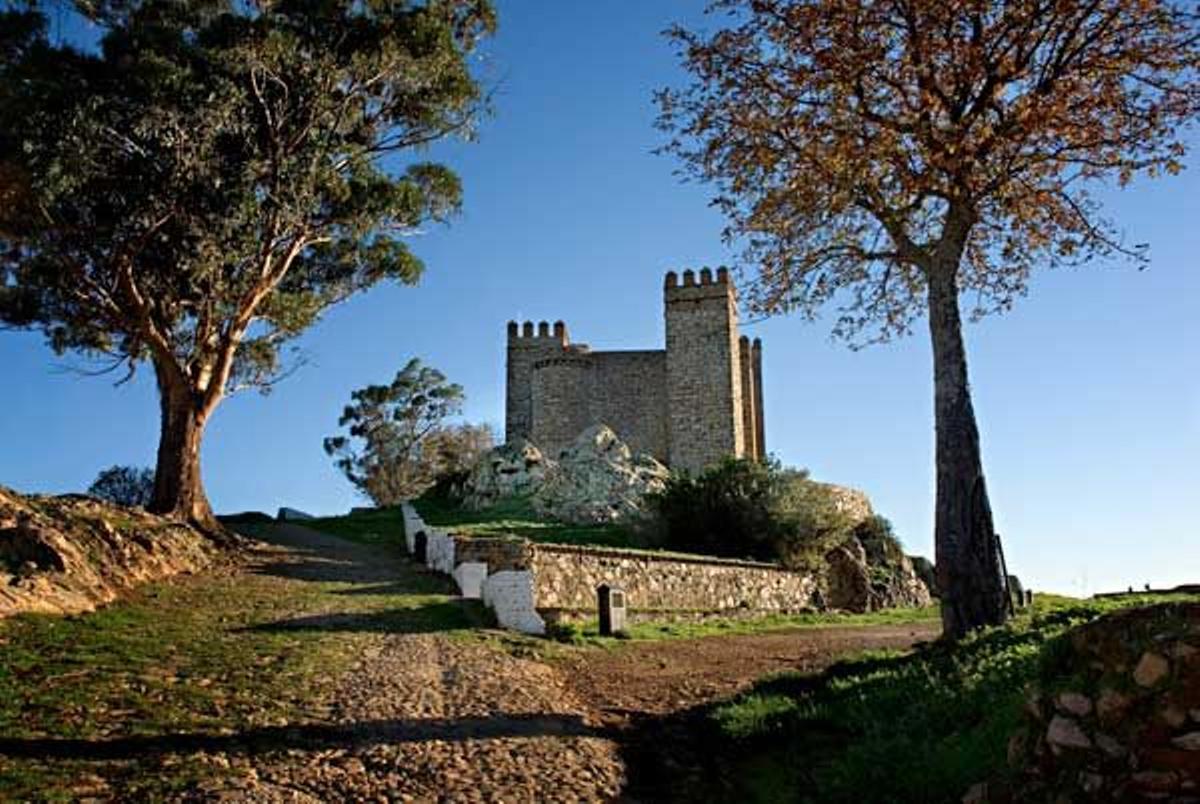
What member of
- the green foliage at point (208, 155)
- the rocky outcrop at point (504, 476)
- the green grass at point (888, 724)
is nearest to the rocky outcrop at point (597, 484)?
the rocky outcrop at point (504, 476)

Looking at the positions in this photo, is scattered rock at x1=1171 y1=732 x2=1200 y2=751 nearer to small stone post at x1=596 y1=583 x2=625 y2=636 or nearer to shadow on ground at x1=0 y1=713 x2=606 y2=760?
shadow on ground at x1=0 y1=713 x2=606 y2=760

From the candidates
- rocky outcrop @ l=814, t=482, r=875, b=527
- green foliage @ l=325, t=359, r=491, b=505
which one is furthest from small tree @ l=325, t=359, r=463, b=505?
rocky outcrop @ l=814, t=482, r=875, b=527

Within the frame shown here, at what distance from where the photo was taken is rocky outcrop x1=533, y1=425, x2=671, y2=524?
26.8 m

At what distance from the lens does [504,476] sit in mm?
31578

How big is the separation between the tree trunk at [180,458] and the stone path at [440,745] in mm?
11614

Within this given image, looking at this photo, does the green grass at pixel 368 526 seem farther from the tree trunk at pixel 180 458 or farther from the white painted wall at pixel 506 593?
the white painted wall at pixel 506 593

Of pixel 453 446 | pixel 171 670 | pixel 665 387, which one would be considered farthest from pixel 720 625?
pixel 453 446

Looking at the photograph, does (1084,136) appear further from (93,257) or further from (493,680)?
(93,257)

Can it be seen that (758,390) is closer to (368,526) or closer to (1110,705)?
(368,526)

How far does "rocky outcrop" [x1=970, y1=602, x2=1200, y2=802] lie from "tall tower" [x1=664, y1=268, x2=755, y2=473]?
122 ft

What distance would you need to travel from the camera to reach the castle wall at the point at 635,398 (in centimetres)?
4531

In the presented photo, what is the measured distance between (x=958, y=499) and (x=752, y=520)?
1253 centimetres

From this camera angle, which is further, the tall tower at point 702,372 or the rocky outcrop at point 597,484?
the tall tower at point 702,372

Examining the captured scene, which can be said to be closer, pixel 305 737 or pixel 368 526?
pixel 305 737
